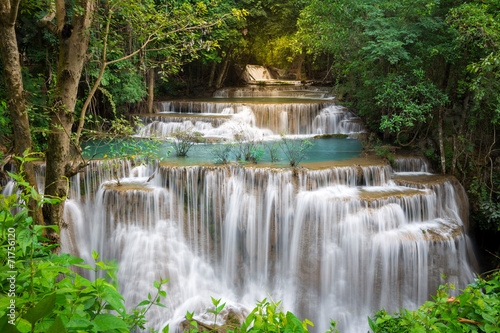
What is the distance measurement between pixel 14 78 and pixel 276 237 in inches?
235

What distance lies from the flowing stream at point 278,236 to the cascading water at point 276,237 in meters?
0.02

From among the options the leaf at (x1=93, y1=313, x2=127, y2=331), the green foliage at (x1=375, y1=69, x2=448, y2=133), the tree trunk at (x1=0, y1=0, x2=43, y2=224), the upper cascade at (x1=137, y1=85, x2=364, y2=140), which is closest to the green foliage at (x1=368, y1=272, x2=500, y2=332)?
the leaf at (x1=93, y1=313, x2=127, y2=331)

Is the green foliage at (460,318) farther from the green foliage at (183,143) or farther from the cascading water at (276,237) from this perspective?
the green foliage at (183,143)

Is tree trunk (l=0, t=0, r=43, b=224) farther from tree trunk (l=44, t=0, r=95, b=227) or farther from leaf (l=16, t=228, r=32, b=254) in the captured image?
leaf (l=16, t=228, r=32, b=254)

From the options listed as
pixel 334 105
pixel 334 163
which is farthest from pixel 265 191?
pixel 334 105

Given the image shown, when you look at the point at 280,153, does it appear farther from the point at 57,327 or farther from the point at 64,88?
the point at 57,327

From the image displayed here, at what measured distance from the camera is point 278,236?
7.97 meters

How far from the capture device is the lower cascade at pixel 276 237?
7.32 metres

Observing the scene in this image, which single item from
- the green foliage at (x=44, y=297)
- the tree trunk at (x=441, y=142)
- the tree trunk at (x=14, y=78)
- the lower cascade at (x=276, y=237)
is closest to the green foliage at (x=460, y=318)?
the green foliage at (x=44, y=297)

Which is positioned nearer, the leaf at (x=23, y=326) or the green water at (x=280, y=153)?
the leaf at (x=23, y=326)

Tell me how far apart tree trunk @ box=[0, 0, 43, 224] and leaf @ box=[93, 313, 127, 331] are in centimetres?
329

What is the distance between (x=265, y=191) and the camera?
810 cm

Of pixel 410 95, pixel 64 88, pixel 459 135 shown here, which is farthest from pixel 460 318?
pixel 459 135

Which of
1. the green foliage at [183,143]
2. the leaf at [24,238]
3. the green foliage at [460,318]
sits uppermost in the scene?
the green foliage at [183,143]
